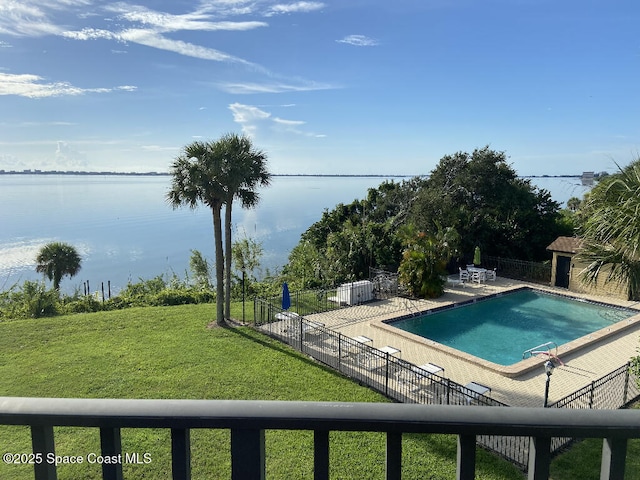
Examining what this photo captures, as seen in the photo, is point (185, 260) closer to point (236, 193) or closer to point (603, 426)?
point (236, 193)

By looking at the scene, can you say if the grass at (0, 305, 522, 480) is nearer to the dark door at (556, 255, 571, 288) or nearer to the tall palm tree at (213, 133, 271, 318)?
the tall palm tree at (213, 133, 271, 318)

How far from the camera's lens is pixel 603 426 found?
113 centimetres

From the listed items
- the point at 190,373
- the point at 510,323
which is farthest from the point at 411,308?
the point at 190,373

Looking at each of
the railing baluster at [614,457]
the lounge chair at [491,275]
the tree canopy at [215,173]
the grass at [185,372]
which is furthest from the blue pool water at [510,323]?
the railing baluster at [614,457]

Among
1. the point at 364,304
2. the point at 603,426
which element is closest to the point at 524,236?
the point at 364,304

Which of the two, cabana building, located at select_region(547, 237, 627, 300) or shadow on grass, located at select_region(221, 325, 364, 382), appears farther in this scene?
cabana building, located at select_region(547, 237, 627, 300)

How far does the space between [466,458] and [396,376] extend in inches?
409

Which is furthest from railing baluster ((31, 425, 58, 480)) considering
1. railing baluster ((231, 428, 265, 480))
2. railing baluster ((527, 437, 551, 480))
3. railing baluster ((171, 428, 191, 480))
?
railing baluster ((527, 437, 551, 480))

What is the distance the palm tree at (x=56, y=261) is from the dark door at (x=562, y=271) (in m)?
31.5

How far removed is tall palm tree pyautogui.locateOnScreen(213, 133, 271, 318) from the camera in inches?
545

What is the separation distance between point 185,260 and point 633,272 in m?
69.4

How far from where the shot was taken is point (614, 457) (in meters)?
1.18

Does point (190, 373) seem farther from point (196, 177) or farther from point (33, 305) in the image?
point (33, 305)

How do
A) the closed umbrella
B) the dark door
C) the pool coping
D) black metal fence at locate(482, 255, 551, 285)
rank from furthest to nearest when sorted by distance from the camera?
1. the closed umbrella
2. black metal fence at locate(482, 255, 551, 285)
3. the dark door
4. the pool coping
